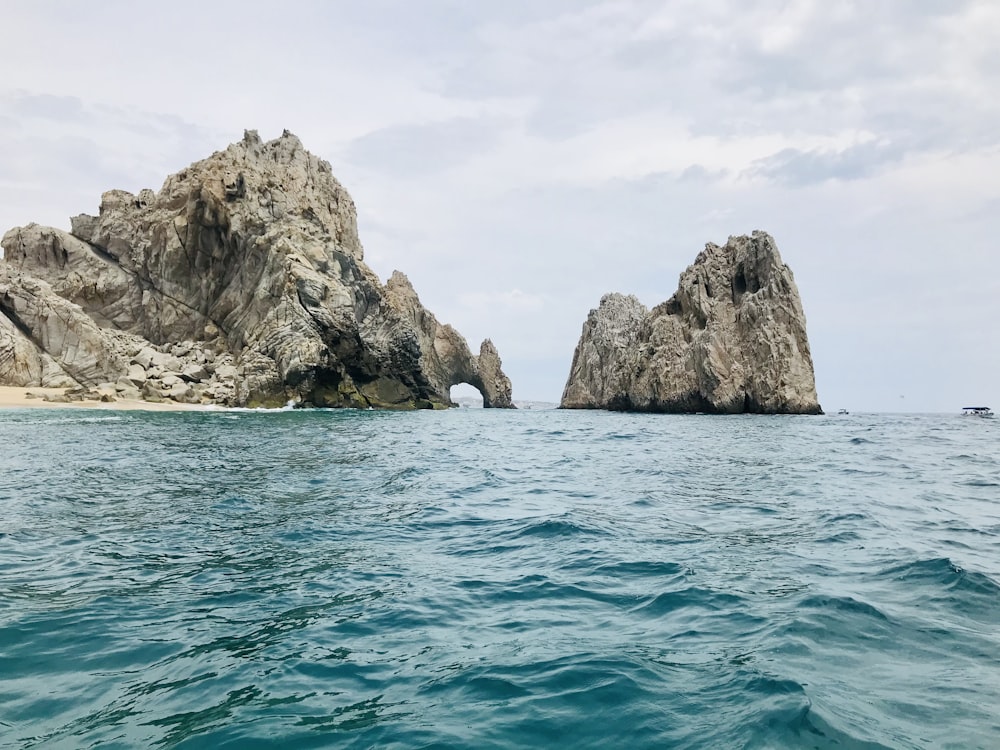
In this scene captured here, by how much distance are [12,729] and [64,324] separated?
5671 centimetres

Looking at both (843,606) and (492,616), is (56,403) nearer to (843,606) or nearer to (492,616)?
(492,616)

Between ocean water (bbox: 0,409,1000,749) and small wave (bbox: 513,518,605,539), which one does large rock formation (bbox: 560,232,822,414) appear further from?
small wave (bbox: 513,518,605,539)

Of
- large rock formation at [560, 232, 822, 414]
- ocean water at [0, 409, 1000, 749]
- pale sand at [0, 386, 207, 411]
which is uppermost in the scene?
large rock formation at [560, 232, 822, 414]

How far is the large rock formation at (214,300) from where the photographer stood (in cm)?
5200

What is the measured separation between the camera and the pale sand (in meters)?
40.7

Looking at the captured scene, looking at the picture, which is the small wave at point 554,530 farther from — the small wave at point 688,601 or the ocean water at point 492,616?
the small wave at point 688,601

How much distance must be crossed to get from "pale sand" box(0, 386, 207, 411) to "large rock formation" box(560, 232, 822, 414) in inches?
2112

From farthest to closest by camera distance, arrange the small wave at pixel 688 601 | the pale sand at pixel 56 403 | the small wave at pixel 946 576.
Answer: the pale sand at pixel 56 403, the small wave at pixel 946 576, the small wave at pixel 688 601

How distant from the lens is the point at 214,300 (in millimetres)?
66938

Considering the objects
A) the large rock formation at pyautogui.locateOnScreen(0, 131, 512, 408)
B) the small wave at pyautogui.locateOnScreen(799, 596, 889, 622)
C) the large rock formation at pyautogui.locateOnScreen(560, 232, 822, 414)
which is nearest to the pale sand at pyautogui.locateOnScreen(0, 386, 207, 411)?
the large rock formation at pyautogui.locateOnScreen(0, 131, 512, 408)

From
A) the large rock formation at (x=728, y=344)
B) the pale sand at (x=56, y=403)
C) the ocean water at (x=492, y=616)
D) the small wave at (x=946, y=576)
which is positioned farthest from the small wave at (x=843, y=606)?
the large rock formation at (x=728, y=344)

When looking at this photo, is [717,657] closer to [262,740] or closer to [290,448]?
[262,740]

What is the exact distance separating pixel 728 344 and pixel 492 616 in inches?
2883

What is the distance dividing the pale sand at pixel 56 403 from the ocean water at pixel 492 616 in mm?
32633
